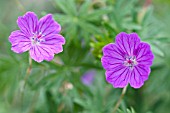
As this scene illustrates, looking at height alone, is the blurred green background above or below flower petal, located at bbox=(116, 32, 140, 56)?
above

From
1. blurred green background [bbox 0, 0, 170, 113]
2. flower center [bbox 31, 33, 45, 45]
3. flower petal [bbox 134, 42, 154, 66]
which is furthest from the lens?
blurred green background [bbox 0, 0, 170, 113]

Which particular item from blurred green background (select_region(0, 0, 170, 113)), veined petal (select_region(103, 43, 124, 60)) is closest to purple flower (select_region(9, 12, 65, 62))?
veined petal (select_region(103, 43, 124, 60))

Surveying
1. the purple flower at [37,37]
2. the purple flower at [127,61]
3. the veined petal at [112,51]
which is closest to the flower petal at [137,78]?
the purple flower at [127,61]

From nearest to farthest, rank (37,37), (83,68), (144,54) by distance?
(144,54) < (37,37) < (83,68)

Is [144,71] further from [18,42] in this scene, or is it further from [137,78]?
[18,42]

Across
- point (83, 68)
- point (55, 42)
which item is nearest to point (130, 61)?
point (55, 42)

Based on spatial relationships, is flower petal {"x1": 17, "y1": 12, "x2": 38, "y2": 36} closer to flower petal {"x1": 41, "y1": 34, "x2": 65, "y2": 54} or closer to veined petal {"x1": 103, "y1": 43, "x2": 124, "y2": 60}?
flower petal {"x1": 41, "y1": 34, "x2": 65, "y2": 54}

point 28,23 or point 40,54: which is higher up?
point 28,23
